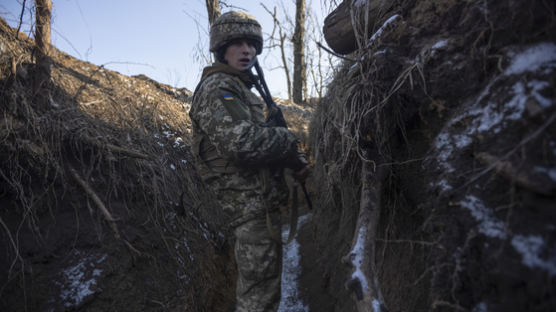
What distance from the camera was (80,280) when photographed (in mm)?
2121

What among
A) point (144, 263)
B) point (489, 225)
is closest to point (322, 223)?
point (144, 263)

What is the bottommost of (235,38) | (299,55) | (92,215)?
(92,215)

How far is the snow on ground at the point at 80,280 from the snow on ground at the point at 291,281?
160cm

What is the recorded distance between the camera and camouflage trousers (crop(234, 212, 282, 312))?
202 cm

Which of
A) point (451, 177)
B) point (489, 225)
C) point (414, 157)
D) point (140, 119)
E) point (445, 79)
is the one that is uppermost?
point (140, 119)

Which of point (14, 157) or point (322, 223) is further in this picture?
point (322, 223)

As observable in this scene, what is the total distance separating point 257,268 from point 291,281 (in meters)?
1.33

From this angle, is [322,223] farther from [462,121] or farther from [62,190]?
[62,190]

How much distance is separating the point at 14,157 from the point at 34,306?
1.20 m

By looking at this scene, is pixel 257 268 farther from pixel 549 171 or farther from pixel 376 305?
pixel 549 171

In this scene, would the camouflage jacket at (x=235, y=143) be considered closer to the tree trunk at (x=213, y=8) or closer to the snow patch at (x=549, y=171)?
the snow patch at (x=549, y=171)

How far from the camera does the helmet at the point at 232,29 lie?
94.3 inches

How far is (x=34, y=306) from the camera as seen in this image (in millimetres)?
1939

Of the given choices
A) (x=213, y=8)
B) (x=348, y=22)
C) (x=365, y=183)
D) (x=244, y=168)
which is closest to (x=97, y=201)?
(x=244, y=168)
